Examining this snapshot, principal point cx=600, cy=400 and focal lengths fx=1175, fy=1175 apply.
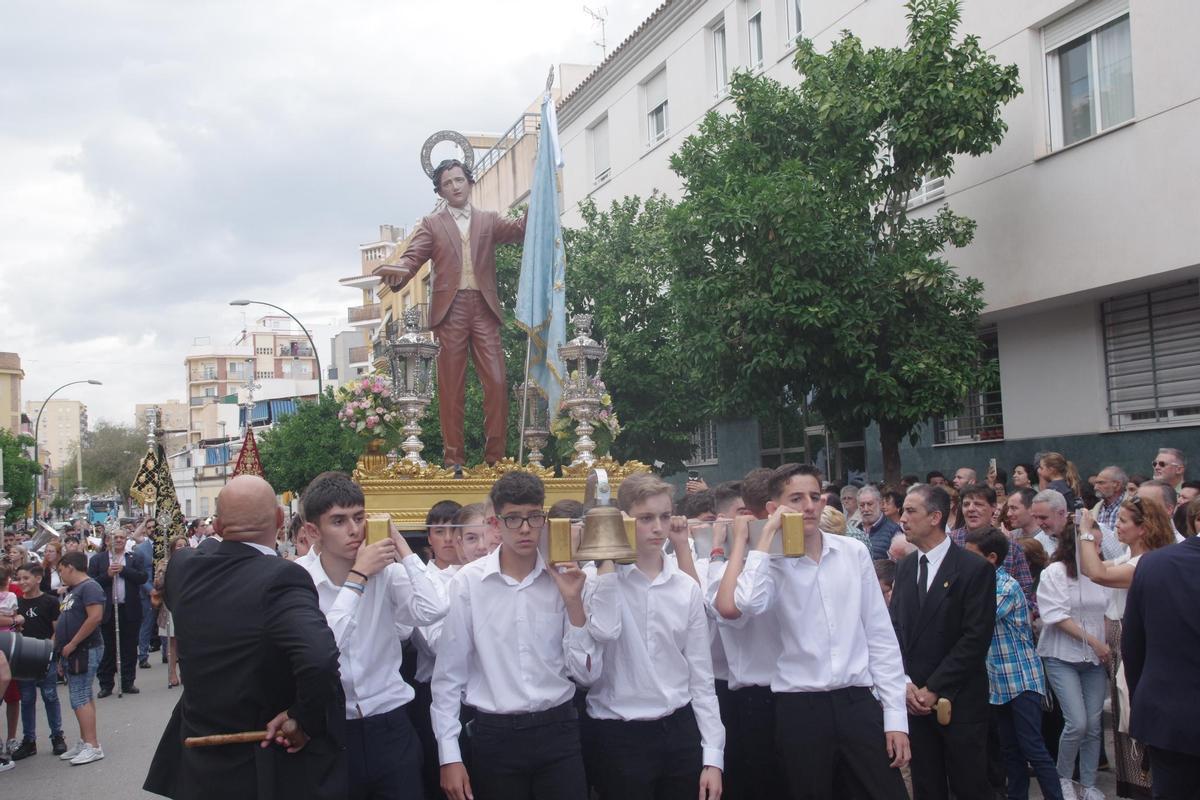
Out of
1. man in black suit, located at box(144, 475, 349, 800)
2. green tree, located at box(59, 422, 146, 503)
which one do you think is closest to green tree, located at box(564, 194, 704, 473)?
man in black suit, located at box(144, 475, 349, 800)

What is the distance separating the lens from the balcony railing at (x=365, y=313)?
80562 millimetres

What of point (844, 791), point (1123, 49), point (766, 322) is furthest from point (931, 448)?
point (844, 791)

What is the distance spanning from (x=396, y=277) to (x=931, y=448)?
10940 millimetres

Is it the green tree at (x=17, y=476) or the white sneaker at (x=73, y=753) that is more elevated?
the green tree at (x=17, y=476)

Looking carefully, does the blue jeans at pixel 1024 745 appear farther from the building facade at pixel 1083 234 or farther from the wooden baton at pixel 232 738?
the building facade at pixel 1083 234

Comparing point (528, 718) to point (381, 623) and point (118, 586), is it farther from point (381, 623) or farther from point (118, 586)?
point (118, 586)

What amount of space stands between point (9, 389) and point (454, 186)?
8623 centimetres

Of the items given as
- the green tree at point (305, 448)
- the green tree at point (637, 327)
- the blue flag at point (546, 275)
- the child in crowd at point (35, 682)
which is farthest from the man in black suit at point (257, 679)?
the green tree at point (305, 448)

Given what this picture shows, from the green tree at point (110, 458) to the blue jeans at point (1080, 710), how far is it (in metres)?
86.9

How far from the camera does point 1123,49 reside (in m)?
14.0

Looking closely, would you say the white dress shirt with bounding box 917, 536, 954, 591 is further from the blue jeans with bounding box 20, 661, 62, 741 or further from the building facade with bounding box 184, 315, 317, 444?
the building facade with bounding box 184, 315, 317, 444

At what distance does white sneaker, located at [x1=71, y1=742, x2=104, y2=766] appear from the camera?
10578 millimetres

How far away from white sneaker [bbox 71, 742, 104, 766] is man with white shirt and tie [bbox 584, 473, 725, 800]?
7443 millimetres

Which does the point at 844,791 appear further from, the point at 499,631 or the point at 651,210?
the point at 651,210
